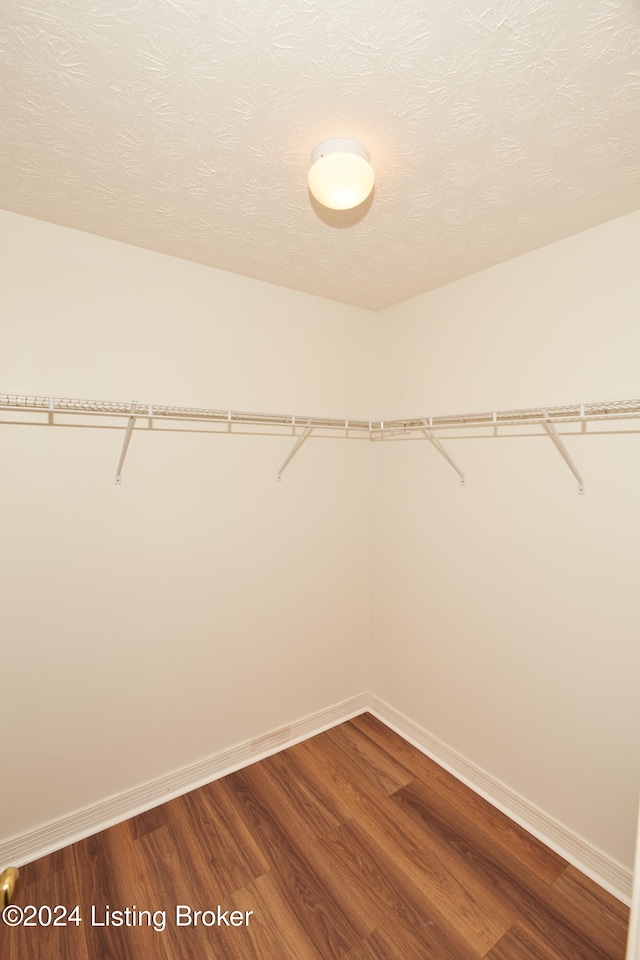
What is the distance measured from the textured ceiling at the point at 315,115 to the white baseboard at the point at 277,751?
239 centimetres

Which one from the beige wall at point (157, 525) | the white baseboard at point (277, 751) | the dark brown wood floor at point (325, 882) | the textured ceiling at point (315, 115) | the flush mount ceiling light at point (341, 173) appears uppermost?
the textured ceiling at point (315, 115)

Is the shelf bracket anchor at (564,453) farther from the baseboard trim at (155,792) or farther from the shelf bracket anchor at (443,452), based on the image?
the baseboard trim at (155,792)

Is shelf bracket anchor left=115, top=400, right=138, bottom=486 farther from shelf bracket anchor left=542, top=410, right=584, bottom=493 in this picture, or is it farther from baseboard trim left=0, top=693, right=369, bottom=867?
shelf bracket anchor left=542, top=410, right=584, bottom=493

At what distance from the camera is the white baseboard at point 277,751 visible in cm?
166

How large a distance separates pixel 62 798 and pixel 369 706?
167 cm

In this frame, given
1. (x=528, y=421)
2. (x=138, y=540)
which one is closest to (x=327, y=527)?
(x=138, y=540)

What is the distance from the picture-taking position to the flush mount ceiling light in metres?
1.11

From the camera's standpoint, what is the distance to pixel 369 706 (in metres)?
2.72

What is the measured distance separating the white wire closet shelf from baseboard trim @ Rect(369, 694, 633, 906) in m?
1.39

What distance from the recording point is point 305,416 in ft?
7.34

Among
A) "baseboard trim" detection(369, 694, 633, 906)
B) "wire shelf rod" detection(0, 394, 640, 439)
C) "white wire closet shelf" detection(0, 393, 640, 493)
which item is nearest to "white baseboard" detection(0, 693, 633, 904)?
"baseboard trim" detection(369, 694, 633, 906)

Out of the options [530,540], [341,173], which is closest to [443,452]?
[530,540]

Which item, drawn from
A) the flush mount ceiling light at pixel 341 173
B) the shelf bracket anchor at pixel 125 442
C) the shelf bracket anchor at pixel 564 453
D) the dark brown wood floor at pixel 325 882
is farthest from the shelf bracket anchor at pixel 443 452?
the dark brown wood floor at pixel 325 882

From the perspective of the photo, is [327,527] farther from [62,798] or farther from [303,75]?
[303,75]
